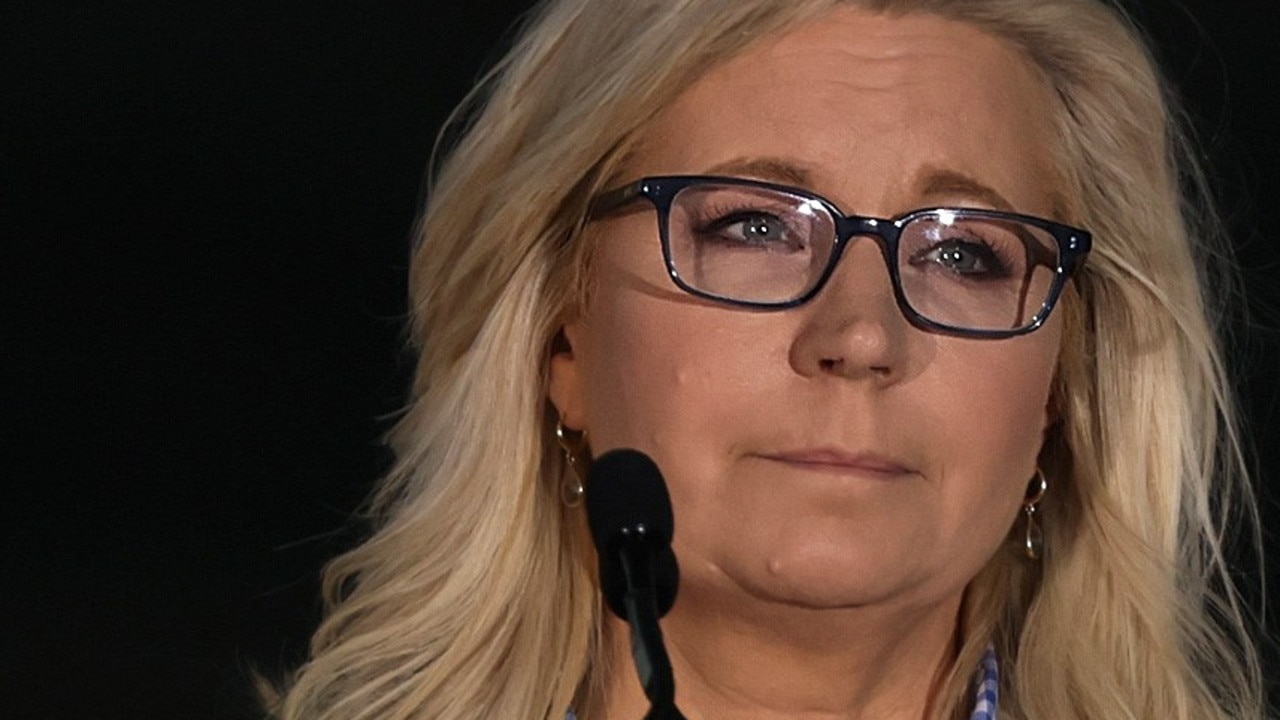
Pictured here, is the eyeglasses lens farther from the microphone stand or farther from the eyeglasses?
the microphone stand

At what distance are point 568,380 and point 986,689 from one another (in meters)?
0.65

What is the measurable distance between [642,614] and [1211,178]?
2.03 m

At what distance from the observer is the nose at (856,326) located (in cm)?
296

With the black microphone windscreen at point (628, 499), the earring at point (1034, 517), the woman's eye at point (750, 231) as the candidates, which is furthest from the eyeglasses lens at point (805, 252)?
the black microphone windscreen at point (628, 499)

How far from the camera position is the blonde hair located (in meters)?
3.33

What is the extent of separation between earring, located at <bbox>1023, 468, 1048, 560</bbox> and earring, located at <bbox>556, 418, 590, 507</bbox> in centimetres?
56

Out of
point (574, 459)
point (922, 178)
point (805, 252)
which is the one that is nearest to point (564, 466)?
point (574, 459)

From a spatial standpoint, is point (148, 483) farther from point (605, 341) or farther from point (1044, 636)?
point (1044, 636)

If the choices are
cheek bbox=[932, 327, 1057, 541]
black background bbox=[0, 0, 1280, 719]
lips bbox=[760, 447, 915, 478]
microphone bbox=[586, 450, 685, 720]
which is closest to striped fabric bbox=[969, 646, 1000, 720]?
cheek bbox=[932, 327, 1057, 541]

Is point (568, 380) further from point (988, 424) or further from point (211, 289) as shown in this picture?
point (211, 289)

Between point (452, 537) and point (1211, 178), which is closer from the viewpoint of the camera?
point (452, 537)

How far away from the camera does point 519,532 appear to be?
342 cm

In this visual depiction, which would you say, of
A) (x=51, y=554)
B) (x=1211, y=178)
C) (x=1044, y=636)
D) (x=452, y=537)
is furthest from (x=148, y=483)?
(x=1211, y=178)

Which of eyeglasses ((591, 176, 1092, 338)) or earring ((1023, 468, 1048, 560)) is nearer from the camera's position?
eyeglasses ((591, 176, 1092, 338))
